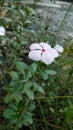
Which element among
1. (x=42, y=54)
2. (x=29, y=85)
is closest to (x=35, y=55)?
(x=42, y=54)

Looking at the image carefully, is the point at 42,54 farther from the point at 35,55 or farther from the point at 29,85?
the point at 29,85

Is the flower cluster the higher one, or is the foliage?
the flower cluster

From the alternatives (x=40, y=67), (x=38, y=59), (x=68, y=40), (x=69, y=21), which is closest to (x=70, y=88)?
(x=68, y=40)

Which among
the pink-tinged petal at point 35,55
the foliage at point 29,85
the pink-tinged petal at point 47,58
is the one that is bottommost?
the foliage at point 29,85

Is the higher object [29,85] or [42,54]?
[42,54]

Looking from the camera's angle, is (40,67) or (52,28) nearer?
(40,67)

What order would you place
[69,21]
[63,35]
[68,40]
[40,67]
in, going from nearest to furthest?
1. [40,67]
2. [68,40]
3. [63,35]
4. [69,21]

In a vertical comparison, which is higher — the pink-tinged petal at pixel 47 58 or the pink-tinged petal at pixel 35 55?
the pink-tinged petal at pixel 35 55

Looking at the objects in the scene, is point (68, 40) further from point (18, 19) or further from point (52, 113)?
point (52, 113)
